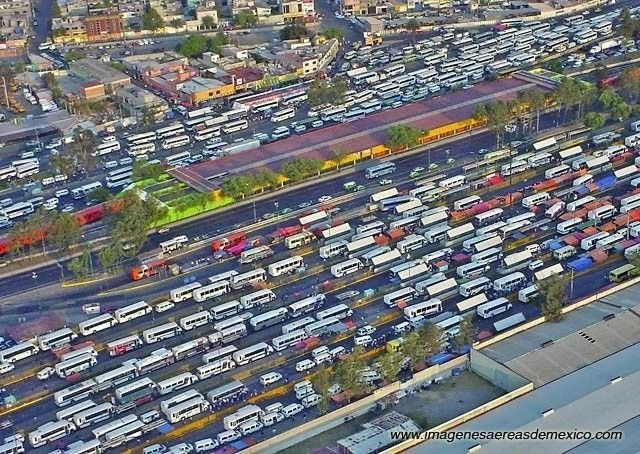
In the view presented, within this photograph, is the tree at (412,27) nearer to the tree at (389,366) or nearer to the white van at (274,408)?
the tree at (389,366)

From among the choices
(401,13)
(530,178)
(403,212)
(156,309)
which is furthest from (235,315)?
(401,13)

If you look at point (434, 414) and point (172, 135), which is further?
point (172, 135)

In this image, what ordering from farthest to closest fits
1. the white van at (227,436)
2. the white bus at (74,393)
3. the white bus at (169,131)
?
the white bus at (169,131) → the white bus at (74,393) → the white van at (227,436)

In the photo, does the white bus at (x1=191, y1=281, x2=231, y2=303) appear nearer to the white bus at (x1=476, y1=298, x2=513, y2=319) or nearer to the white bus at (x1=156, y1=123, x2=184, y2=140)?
the white bus at (x1=476, y1=298, x2=513, y2=319)

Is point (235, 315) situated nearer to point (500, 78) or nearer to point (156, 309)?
point (156, 309)

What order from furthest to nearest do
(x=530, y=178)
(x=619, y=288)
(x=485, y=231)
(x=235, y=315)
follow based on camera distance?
(x=530, y=178), (x=485, y=231), (x=235, y=315), (x=619, y=288)

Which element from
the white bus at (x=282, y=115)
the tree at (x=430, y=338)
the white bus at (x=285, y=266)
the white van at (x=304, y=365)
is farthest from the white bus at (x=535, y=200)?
the white bus at (x=282, y=115)

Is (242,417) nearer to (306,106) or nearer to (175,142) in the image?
(175,142)
